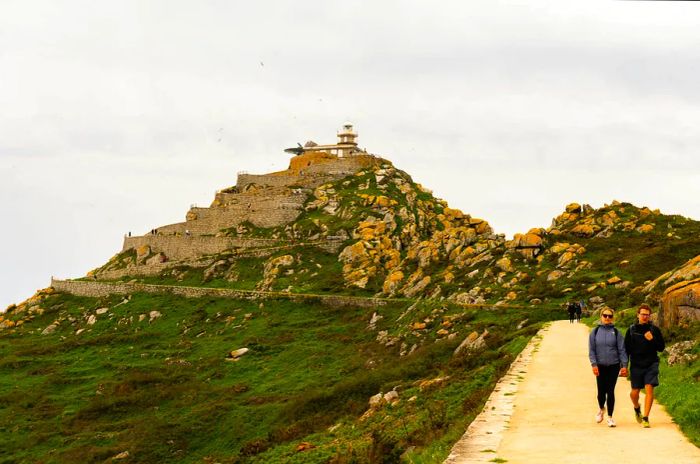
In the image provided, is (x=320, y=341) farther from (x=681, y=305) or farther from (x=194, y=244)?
(x=194, y=244)

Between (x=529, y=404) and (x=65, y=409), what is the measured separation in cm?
4450

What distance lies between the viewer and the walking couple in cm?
1845

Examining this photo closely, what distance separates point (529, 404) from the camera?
71.8 feet

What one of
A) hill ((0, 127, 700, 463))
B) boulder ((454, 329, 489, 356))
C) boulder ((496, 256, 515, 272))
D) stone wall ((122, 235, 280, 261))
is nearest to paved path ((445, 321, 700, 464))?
hill ((0, 127, 700, 463))

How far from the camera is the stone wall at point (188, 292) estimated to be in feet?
242

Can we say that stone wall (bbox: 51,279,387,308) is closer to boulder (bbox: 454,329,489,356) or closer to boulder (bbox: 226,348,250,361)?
boulder (bbox: 226,348,250,361)

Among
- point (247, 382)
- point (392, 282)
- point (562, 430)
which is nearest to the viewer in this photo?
point (562, 430)

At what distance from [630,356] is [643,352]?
0.46 meters

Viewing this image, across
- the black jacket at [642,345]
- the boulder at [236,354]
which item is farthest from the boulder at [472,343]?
the boulder at [236,354]

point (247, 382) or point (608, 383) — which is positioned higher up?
point (608, 383)

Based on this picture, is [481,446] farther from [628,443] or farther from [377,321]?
[377,321]

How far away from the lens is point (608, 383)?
18.6m

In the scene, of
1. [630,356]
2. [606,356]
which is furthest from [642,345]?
[606,356]

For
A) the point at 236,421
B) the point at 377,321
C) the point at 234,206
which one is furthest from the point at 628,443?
the point at 234,206
